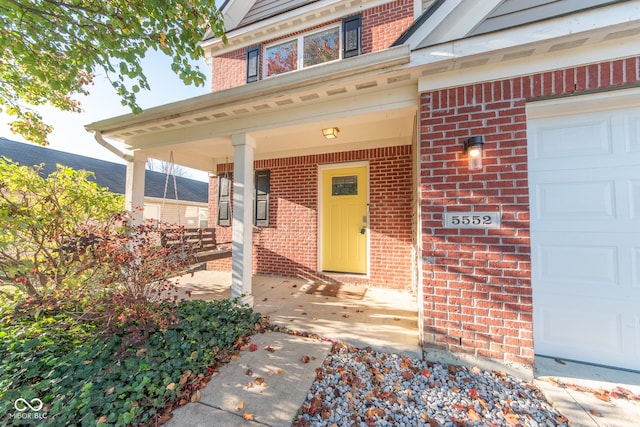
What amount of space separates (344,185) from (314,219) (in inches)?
35.6

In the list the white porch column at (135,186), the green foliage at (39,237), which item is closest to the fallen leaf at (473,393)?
the green foliage at (39,237)

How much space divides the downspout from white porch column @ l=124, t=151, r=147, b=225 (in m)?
0.08

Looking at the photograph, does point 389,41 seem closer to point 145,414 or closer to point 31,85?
point 145,414

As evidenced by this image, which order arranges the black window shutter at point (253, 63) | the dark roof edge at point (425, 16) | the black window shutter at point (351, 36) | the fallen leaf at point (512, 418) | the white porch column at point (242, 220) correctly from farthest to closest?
the black window shutter at point (253, 63)
the black window shutter at point (351, 36)
the white porch column at point (242, 220)
the dark roof edge at point (425, 16)
the fallen leaf at point (512, 418)

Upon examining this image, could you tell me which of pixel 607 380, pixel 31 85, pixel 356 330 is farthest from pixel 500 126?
pixel 31 85

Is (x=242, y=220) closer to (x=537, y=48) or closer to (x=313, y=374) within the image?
(x=313, y=374)

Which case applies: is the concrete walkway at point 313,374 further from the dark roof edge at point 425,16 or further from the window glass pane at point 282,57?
the window glass pane at point 282,57

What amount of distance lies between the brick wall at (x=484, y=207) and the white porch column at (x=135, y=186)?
14.7 ft

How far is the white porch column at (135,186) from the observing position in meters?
3.95

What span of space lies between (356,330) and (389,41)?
5085mm

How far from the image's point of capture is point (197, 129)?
3473mm

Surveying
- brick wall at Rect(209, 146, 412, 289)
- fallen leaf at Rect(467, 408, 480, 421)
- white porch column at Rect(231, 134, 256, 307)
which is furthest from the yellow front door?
fallen leaf at Rect(467, 408, 480, 421)

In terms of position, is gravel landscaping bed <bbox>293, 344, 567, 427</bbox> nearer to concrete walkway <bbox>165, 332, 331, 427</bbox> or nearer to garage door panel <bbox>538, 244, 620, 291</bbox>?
concrete walkway <bbox>165, 332, 331, 427</bbox>

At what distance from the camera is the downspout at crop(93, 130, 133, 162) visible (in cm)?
379
